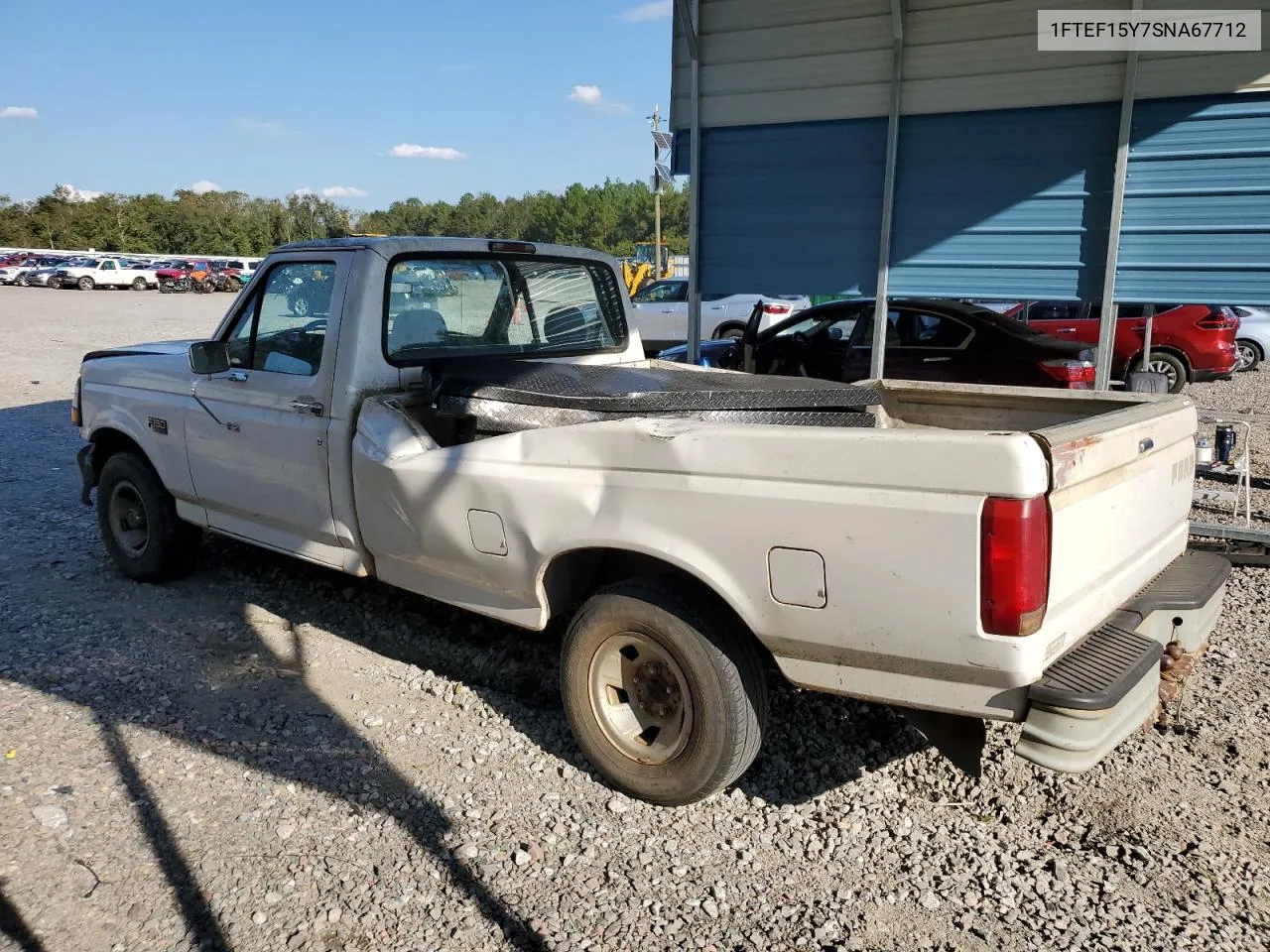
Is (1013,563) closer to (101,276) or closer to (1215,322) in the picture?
(1215,322)

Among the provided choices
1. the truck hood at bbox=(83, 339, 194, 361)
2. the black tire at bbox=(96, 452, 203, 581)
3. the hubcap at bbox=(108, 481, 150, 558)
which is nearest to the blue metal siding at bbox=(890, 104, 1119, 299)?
the truck hood at bbox=(83, 339, 194, 361)

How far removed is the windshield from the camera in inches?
172

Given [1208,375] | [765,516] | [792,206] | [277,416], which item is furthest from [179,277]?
[765,516]

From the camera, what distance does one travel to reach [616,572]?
11.9ft

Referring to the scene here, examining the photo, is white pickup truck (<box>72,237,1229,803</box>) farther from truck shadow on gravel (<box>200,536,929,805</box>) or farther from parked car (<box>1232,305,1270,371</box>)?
parked car (<box>1232,305,1270,371</box>)

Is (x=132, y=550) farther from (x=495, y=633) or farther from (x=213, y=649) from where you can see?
(x=495, y=633)

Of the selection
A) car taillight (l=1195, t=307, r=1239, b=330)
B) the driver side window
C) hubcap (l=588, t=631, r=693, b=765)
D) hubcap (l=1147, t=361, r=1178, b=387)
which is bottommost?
hubcap (l=588, t=631, r=693, b=765)

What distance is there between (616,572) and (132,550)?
361 centimetres

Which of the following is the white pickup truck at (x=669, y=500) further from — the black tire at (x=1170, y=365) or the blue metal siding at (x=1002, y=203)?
the black tire at (x=1170, y=365)

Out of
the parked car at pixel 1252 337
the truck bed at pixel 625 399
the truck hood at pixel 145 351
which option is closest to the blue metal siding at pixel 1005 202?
the truck bed at pixel 625 399

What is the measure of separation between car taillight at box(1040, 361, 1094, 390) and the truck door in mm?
7081

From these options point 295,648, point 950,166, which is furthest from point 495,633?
point 950,166

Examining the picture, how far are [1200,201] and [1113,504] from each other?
4.51m

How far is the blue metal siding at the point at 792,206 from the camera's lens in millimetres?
7348
